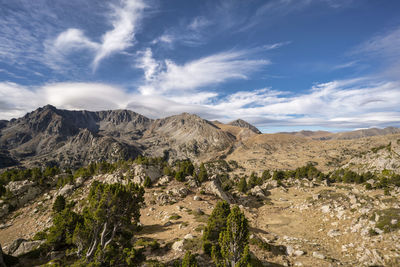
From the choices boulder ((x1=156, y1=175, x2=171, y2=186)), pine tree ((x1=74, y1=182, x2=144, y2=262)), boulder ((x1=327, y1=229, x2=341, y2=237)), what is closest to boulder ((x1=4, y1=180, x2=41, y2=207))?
boulder ((x1=156, y1=175, x2=171, y2=186))

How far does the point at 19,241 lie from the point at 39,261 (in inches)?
268

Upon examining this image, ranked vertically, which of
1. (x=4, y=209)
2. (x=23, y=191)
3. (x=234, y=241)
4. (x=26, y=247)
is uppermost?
(x=234, y=241)

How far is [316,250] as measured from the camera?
25812 millimetres

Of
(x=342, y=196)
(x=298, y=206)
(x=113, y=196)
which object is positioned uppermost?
(x=113, y=196)

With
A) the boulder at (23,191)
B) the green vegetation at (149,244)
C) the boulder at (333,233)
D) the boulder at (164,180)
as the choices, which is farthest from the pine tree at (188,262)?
the boulder at (23,191)

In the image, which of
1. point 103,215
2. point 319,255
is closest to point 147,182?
point 103,215

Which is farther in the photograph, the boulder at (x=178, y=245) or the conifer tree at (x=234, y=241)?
the boulder at (x=178, y=245)

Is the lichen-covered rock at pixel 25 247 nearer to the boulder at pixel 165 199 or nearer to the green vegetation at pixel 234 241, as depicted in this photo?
the boulder at pixel 165 199

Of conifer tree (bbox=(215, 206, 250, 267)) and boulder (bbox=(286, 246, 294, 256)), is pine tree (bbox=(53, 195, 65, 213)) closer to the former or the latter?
conifer tree (bbox=(215, 206, 250, 267))

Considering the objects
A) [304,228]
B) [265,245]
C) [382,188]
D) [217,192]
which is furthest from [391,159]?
[265,245]

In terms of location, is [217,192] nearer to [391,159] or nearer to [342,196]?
[342,196]

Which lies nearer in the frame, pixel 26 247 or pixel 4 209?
pixel 26 247

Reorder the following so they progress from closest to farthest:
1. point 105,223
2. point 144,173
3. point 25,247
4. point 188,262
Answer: point 188,262 → point 105,223 → point 25,247 → point 144,173

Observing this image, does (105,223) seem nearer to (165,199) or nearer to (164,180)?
(165,199)
